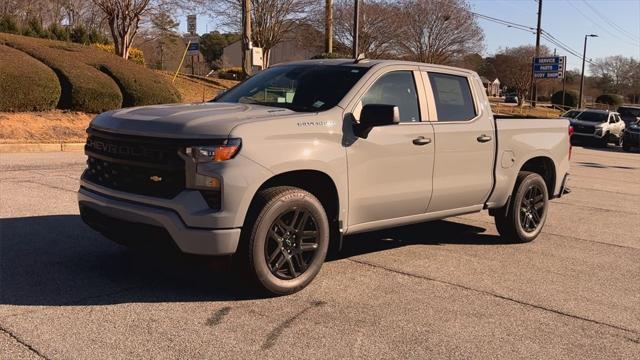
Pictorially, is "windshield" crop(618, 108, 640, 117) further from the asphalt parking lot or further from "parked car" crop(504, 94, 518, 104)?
the asphalt parking lot

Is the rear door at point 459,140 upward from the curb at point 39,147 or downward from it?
upward

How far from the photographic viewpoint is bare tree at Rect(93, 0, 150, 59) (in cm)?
2702

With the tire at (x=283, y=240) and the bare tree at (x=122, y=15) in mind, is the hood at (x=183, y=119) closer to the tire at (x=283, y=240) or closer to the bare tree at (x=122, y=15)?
the tire at (x=283, y=240)

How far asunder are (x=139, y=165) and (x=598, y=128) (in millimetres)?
26353

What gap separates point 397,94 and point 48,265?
10.8 feet

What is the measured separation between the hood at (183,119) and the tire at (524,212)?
3068 millimetres

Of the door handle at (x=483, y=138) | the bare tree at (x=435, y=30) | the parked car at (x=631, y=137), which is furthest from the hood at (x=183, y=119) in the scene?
the bare tree at (x=435, y=30)

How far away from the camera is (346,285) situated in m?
5.18

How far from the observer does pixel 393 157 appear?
5410 millimetres

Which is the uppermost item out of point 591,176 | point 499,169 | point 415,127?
point 415,127

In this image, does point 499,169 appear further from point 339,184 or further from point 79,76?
point 79,76

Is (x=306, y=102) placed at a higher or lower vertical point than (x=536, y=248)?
higher

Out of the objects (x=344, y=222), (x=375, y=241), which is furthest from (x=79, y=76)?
(x=344, y=222)

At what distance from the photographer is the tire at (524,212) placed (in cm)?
689
